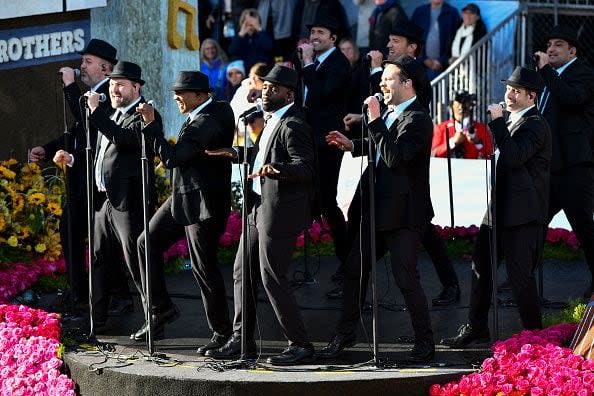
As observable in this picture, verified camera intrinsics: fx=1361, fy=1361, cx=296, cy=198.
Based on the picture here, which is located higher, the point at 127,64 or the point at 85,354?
the point at 127,64

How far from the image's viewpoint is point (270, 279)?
9.10 metres

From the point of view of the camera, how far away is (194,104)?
382 inches

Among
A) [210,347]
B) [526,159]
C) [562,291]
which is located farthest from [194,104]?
[562,291]

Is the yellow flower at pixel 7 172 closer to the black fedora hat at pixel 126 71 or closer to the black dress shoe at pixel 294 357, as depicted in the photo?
the black fedora hat at pixel 126 71

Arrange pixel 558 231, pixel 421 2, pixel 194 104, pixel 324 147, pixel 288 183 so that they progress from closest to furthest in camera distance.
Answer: pixel 288 183
pixel 194 104
pixel 324 147
pixel 558 231
pixel 421 2

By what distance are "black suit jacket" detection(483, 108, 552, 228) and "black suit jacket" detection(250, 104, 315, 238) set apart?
1279mm

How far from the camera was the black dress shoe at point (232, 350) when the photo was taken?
9.38 meters

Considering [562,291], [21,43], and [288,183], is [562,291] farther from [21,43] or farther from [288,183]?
[21,43]

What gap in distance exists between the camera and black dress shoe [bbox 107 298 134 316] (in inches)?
431

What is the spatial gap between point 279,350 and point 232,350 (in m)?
0.39

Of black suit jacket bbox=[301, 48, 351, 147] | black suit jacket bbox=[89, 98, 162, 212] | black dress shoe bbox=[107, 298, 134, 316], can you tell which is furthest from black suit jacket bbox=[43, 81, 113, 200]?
black suit jacket bbox=[301, 48, 351, 147]

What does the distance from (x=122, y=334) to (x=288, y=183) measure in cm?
205

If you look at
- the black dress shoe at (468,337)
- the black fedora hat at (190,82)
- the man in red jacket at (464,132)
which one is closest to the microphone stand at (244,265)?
the black fedora hat at (190,82)

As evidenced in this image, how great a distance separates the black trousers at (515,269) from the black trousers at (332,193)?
1.59 m
